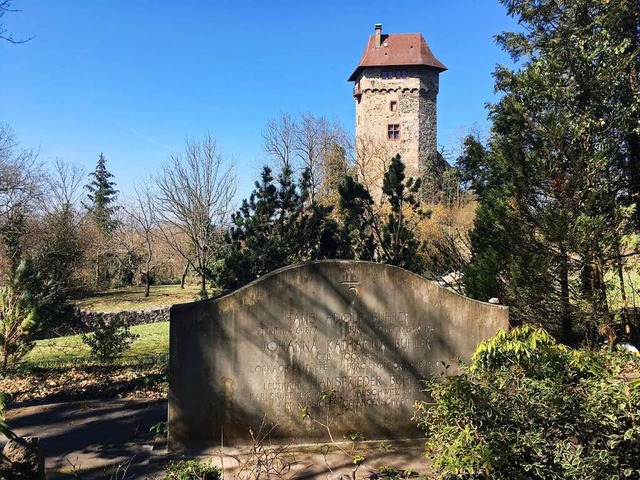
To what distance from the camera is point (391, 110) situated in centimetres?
4978

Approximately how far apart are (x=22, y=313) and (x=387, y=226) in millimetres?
9939

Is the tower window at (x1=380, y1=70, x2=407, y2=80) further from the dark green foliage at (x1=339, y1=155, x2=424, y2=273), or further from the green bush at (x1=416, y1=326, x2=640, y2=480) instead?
the green bush at (x1=416, y1=326, x2=640, y2=480)

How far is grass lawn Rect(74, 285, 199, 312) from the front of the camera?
2584 cm

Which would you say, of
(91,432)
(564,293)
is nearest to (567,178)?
(564,293)

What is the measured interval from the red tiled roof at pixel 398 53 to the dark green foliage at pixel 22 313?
46.1m

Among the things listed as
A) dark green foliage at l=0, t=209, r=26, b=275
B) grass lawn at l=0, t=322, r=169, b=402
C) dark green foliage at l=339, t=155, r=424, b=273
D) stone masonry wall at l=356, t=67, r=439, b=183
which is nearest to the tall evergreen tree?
dark green foliage at l=339, t=155, r=424, b=273

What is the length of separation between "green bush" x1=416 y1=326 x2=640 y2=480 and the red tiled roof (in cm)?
5037

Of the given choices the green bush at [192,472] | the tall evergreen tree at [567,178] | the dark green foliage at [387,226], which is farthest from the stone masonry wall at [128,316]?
the green bush at [192,472]

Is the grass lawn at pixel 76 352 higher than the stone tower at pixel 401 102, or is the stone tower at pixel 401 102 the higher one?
the stone tower at pixel 401 102

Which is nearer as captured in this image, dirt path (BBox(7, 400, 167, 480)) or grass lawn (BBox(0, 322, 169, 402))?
dirt path (BBox(7, 400, 167, 480))

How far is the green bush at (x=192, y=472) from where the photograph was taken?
426 cm

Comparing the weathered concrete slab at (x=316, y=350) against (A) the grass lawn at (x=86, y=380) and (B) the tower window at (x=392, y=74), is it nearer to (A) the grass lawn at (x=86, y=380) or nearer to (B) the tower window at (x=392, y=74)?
(A) the grass lawn at (x=86, y=380)

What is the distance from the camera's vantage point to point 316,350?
549 cm

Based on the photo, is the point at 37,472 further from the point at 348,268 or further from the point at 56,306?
the point at 56,306
